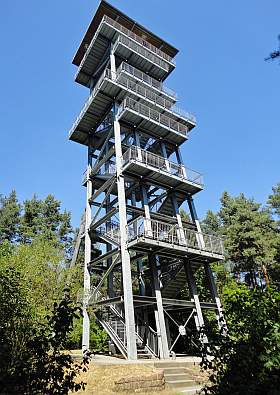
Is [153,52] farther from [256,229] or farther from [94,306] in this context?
[256,229]

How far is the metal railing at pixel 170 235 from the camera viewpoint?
13.8 metres

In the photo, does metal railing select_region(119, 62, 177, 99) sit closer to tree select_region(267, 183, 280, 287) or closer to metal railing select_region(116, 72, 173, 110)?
metal railing select_region(116, 72, 173, 110)

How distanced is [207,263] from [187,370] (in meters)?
6.88

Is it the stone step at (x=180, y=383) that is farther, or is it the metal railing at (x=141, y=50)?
the metal railing at (x=141, y=50)

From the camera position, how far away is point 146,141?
21.4 metres

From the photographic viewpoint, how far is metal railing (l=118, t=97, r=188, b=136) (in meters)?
18.2

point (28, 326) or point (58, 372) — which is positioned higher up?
point (28, 326)

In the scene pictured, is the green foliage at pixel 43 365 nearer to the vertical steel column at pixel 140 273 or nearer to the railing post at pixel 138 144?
the railing post at pixel 138 144

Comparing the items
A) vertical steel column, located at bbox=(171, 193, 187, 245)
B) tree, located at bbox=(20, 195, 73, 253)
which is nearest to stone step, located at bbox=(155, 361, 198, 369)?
vertical steel column, located at bbox=(171, 193, 187, 245)

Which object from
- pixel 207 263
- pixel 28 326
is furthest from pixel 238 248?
pixel 28 326

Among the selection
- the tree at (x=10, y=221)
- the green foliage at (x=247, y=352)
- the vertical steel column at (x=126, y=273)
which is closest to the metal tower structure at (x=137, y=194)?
the vertical steel column at (x=126, y=273)

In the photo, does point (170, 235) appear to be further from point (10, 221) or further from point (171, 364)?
point (10, 221)

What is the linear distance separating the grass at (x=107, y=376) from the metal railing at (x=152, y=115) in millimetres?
13655

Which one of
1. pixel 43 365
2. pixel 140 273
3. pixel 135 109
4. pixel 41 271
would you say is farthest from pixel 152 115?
pixel 43 365
